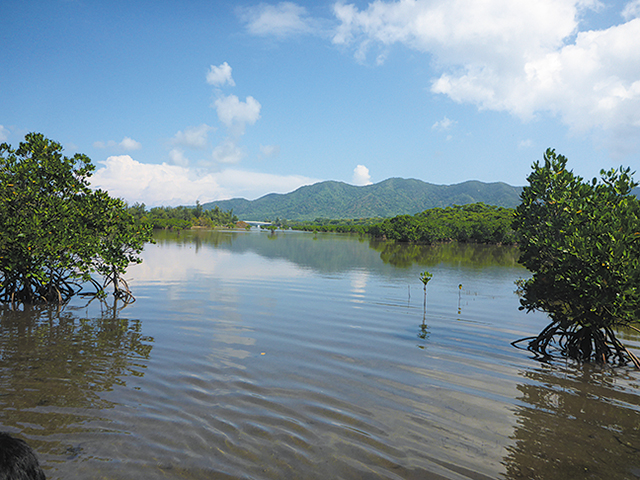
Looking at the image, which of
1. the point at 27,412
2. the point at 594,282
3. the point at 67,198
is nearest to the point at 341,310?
the point at 594,282

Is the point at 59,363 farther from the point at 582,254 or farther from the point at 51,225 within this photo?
the point at 582,254

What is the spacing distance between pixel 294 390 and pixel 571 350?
10203mm

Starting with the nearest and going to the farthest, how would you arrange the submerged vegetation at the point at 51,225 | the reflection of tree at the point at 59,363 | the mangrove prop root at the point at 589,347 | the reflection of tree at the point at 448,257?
the reflection of tree at the point at 59,363 < the mangrove prop root at the point at 589,347 < the submerged vegetation at the point at 51,225 < the reflection of tree at the point at 448,257

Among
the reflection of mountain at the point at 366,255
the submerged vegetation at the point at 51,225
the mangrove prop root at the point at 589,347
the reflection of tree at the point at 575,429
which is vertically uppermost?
the submerged vegetation at the point at 51,225

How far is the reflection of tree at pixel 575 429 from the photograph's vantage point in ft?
20.8

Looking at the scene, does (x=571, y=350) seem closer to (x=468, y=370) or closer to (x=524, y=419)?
(x=468, y=370)

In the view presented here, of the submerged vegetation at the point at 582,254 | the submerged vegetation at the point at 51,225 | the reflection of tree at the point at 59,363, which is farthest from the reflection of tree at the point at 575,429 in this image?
the submerged vegetation at the point at 51,225

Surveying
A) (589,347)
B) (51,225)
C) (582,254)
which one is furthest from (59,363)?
(589,347)

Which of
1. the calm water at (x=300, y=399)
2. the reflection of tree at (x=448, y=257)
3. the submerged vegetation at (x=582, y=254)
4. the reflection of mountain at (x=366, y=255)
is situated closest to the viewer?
the calm water at (x=300, y=399)

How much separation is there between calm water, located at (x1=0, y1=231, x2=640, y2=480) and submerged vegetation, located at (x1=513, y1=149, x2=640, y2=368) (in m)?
1.29

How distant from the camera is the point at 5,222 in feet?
50.3

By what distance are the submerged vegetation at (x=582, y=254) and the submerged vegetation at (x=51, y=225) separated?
63.0 feet

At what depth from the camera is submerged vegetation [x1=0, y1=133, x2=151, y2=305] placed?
1572cm

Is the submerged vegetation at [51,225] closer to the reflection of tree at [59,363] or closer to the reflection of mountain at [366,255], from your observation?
the reflection of tree at [59,363]
